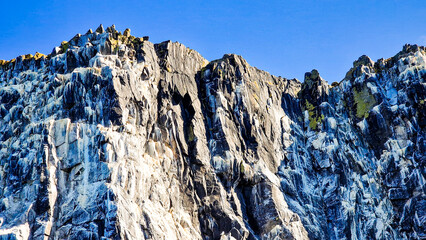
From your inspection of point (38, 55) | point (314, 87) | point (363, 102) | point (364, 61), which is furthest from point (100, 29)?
point (364, 61)

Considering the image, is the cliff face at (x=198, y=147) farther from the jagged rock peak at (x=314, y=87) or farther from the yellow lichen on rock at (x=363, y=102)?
the jagged rock peak at (x=314, y=87)

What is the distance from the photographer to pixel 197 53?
96875 millimetres

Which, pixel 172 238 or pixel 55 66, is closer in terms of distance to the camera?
pixel 172 238

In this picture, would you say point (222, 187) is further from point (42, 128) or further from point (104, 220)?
point (42, 128)

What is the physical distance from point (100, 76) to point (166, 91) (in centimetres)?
1101

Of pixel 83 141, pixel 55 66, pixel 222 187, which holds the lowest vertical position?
pixel 222 187

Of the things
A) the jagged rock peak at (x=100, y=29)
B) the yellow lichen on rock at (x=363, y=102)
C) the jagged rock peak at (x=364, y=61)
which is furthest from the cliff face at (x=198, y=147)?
the jagged rock peak at (x=100, y=29)

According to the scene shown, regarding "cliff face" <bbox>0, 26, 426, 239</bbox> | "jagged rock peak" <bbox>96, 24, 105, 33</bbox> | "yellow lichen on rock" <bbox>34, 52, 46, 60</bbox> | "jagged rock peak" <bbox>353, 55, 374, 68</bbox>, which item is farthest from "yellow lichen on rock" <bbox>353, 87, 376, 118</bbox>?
"yellow lichen on rock" <bbox>34, 52, 46, 60</bbox>

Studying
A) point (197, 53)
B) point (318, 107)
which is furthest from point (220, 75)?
point (318, 107)

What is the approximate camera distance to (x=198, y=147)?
8250 cm

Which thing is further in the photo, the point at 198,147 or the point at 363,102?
the point at 363,102

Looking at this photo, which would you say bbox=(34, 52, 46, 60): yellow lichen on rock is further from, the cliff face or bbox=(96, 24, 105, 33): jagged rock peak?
bbox=(96, 24, 105, 33): jagged rock peak

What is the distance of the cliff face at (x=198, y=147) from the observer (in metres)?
69.1

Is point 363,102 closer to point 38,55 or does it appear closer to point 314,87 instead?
point 314,87
